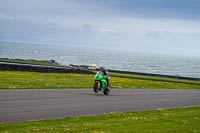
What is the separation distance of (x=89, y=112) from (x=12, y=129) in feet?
18.9

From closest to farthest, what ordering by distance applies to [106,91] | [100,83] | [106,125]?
[106,125]
[100,83]
[106,91]

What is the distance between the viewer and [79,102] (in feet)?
65.5

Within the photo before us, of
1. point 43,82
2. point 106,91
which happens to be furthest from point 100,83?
point 43,82

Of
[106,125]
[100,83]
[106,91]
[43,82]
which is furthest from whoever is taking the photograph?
[43,82]

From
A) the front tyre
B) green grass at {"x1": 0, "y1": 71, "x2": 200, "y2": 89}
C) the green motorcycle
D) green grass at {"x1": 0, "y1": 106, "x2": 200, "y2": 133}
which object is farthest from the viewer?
green grass at {"x1": 0, "y1": 71, "x2": 200, "y2": 89}

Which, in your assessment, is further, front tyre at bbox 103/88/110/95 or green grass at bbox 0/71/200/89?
green grass at bbox 0/71/200/89

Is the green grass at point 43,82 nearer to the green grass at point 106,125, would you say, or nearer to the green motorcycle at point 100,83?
the green motorcycle at point 100,83

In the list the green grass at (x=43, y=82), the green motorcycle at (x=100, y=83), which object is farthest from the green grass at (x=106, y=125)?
the green grass at (x=43, y=82)

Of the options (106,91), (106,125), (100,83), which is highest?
(100,83)

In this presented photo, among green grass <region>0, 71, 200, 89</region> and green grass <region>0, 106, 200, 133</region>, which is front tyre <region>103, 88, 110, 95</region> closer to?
green grass <region>0, 71, 200, 89</region>

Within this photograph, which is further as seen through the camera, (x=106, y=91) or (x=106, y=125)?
(x=106, y=91)

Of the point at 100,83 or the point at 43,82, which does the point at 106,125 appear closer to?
the point at 100,83

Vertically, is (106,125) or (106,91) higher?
(106,91)

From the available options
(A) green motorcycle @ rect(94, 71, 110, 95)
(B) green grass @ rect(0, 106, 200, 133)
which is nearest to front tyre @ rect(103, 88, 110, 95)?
(A) green motorcycle @ rect(94, 71, 110, 95)
